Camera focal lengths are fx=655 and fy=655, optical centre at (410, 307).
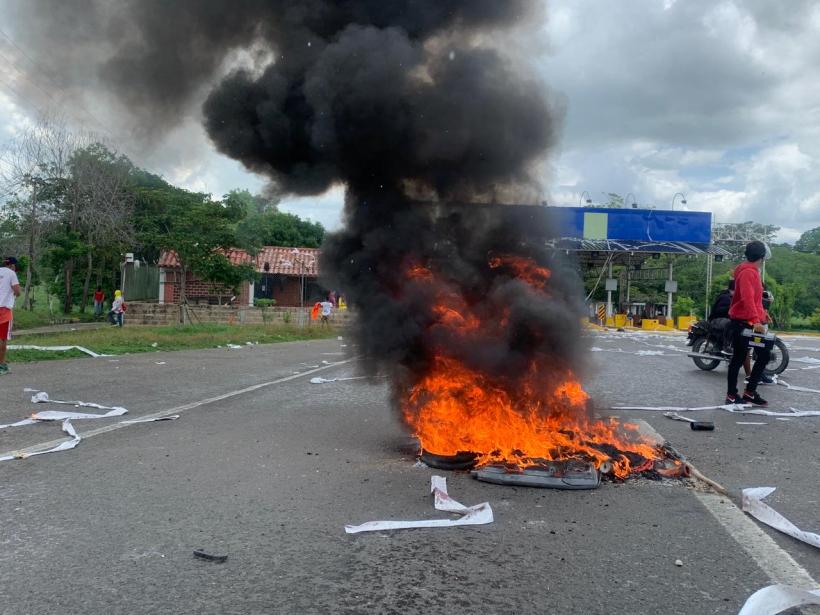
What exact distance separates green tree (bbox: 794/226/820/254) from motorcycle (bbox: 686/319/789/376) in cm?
7551

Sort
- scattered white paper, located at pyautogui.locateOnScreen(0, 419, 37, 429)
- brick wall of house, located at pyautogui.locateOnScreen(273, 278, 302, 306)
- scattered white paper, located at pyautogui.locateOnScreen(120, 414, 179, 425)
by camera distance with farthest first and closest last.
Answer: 1. brick wall of house, located at pyautogui.locateOnScreen(273, 278, 302, 306)
2. scattered white paper, located at pyautogui.locateOnScreen(120, 414, 179, 425)
3. scattered white paper, located at pyautogui.locateOnScreen(0, 419, 37, 429)

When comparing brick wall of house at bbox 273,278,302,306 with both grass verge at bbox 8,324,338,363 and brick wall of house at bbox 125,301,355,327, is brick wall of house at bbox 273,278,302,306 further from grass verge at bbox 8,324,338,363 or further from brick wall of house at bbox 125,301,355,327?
grass verge at bbox 8,324,338,363

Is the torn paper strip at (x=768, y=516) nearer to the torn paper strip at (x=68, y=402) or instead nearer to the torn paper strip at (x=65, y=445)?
the torn paper strip at (x=65, y=445)

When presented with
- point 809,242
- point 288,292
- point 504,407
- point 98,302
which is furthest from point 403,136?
point 809,242

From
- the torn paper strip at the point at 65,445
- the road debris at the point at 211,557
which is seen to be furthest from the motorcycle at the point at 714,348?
the road debris at the point at 211,557

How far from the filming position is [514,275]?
4.92 metres

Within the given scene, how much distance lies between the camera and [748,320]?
783 centimetres

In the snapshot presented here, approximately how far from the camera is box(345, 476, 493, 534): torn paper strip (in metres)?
3.35

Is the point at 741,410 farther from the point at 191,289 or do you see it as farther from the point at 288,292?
the point at 288,292

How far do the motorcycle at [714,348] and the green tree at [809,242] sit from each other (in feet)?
248

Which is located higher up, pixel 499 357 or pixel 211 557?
pixel 499 357

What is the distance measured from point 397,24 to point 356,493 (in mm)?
3523

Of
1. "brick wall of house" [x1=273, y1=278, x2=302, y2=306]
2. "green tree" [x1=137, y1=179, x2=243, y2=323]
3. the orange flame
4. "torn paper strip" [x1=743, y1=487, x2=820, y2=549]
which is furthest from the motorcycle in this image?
"brick wall of house" [x1=273, y1=278, x2=302, y2=306]

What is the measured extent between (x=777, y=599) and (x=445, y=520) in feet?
5.07
